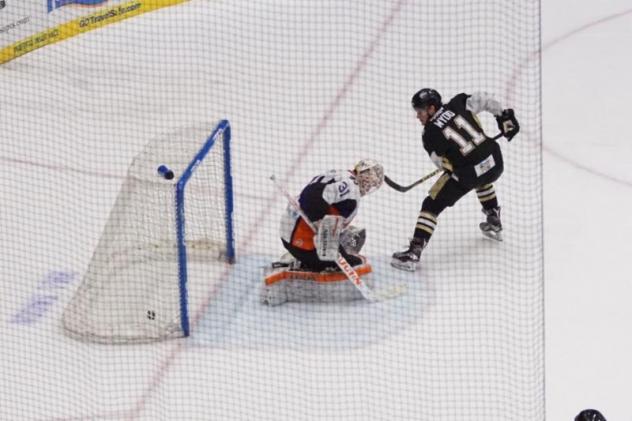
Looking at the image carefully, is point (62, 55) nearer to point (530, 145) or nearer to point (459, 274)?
point (530, 145)

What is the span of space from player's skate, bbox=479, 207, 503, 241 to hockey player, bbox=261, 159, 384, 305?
0.88 meters

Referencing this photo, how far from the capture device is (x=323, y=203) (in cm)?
571

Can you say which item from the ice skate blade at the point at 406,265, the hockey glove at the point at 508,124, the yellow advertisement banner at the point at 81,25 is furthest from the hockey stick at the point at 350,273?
the yellow advertisement banner at the point at 81,25

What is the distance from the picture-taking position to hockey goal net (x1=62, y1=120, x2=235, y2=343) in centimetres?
555

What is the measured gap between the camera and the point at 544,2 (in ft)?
31.1

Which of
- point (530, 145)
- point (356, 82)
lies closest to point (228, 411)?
point (530, 145)

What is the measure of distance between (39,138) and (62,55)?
44.3 inches

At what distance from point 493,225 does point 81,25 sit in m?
3.68

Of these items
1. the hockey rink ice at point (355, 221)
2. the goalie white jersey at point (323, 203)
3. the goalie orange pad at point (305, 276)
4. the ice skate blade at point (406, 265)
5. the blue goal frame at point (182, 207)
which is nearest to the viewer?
the hockey rink ice at point (355, 221)

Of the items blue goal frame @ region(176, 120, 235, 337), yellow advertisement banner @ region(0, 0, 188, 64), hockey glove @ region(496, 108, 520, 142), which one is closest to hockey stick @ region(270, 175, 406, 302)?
blue goal frame @ region(176, 120, 235, 337)

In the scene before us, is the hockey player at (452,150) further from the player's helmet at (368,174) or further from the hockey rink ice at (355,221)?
the player's helmet at (368,174)

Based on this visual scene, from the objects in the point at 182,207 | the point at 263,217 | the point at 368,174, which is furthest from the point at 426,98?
the point at 182,207

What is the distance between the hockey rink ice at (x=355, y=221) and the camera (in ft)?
17.2

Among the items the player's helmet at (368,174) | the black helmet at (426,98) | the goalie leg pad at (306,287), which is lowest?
the goalie leg pad at (306,287)
